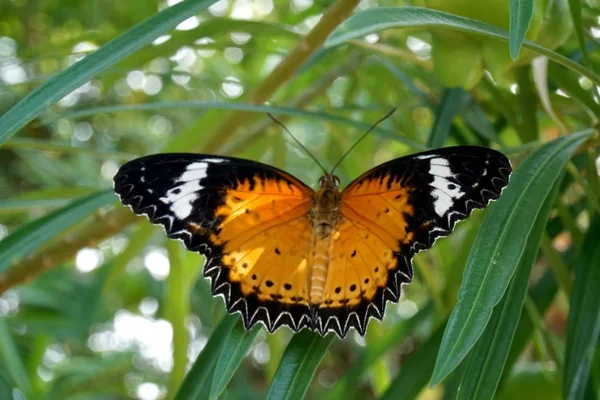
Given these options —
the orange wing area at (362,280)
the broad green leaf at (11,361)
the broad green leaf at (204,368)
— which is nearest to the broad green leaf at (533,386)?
the orange wing area at (362,280)

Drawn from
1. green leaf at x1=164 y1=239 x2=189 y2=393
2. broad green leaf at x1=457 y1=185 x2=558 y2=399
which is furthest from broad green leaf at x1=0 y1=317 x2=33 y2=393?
broad green leaf at x1=457 y1=185 x2=558 y2=399

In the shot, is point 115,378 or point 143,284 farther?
point 143,284

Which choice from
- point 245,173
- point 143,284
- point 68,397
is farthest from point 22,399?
point 143,284

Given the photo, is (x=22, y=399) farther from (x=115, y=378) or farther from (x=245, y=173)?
(x=115, y=378)

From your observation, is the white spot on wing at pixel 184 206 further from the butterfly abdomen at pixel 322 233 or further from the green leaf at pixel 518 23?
the green leaf at pixel 518 23

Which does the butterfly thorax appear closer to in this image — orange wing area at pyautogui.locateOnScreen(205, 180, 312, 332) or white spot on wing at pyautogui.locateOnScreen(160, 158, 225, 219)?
orange wing area at pyautogui.locateOnScreen(205, 180, 312, 332)

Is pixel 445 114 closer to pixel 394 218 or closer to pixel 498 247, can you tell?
pixel 394 218
